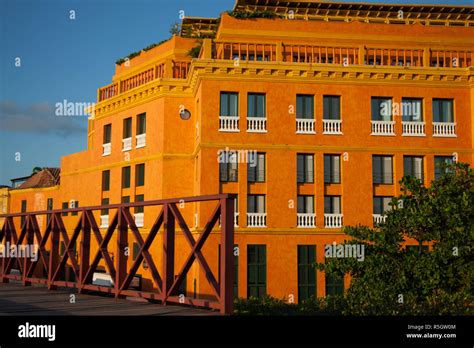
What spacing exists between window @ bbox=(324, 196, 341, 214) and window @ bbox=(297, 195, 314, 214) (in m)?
0.73

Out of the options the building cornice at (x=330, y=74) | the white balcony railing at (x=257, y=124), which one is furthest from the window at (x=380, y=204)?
the white balcony railing at (x=257, y=124)

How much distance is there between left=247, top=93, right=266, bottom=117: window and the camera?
1259 inches

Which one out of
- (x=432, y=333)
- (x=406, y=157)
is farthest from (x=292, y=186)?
(x=432, y=333)

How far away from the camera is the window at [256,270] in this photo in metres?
30.3

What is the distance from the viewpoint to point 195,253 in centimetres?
1470

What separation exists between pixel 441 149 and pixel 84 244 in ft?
67.4

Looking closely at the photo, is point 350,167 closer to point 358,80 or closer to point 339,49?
point 358,80

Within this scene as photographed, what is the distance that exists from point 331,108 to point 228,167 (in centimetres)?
633

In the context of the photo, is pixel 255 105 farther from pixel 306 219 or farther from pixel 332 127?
pixel 306 219

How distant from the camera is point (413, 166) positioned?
3269 centimetres

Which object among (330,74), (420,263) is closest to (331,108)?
(330,74)

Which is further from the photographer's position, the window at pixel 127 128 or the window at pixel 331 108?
the window at pixel 127 128

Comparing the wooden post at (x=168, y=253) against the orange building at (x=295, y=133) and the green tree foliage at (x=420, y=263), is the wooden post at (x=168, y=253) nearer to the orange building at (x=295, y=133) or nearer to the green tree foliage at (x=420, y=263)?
the green tree foliage at (x=420, y=263)

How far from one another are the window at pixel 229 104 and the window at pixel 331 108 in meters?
4.68
